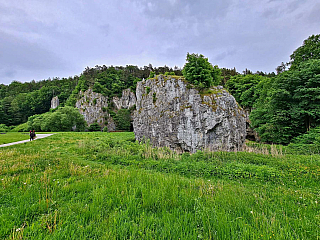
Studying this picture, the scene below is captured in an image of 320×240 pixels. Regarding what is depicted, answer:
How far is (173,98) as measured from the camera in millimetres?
19672

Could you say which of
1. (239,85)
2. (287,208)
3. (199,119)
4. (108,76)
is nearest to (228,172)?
(287,208)

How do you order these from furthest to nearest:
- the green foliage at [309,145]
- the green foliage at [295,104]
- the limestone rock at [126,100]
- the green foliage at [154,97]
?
the limestone rock at [126,100], the green foliage at [154,97], the green foliage at [295,104], the green foliage at [309,145]

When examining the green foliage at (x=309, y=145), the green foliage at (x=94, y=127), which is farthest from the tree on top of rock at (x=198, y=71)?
the green foliage at (x=94, y=127)

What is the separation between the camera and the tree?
18406 mm

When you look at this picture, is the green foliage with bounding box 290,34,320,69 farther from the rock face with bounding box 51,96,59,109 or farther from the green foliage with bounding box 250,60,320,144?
the rock face with bounding box 51,96,59,109

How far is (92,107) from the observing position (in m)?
60.5

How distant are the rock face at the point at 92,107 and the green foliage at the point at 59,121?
9.21 metres

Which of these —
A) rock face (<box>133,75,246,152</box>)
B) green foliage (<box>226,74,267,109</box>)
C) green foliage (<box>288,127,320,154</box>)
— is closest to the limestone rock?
green foliage (<box>226,74,267,109</box>)

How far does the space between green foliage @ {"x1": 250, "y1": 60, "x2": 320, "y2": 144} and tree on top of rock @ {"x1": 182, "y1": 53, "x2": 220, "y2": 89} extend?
9391mm

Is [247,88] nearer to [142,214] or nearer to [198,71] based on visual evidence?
[198,71]

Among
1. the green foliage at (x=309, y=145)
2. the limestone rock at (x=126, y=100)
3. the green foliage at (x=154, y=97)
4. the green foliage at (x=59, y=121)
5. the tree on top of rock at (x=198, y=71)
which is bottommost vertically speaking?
the green foliage at (x=309, y=145)

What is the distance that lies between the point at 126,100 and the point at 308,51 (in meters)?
61.8

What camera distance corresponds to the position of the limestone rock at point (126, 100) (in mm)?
66494

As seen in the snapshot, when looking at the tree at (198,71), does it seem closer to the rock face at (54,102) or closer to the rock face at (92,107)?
the rock face at (92,107)
